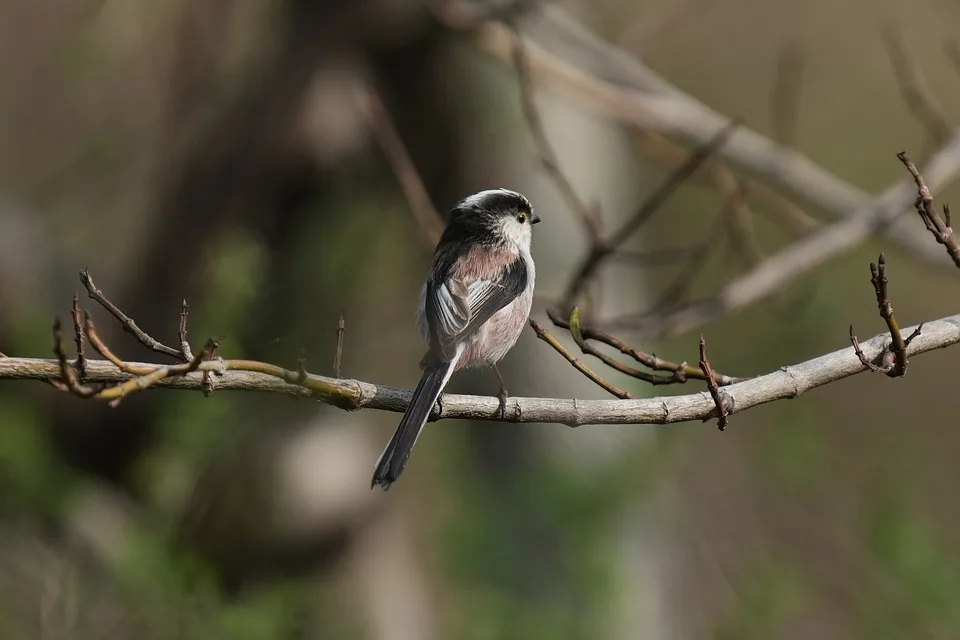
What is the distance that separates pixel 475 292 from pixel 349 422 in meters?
2.62

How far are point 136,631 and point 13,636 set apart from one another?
2.26ft

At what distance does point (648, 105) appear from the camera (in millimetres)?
5836

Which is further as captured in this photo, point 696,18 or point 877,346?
point 696,18

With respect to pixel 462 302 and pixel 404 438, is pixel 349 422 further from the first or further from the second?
pixel 404 438

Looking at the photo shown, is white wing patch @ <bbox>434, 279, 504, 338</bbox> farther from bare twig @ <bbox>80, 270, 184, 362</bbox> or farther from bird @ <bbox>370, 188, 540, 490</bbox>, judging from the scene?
bare twig @ <bbox>80, 270, 184, 362</bbox>

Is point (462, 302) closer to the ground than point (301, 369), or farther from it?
closer to the ground

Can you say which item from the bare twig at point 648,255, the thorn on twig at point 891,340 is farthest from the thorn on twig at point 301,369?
the bare twig at point 648,255

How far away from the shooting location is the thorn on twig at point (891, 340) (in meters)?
2.54

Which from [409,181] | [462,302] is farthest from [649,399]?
[409,181]

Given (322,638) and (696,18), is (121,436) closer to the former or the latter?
(322,638)

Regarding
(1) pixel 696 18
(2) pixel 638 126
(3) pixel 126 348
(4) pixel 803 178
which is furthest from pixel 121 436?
(1) pixel 696 18

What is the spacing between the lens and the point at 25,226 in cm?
643

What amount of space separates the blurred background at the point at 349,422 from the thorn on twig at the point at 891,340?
94.7 inches

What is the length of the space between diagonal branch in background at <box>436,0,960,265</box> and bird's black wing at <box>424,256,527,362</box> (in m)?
2.17
